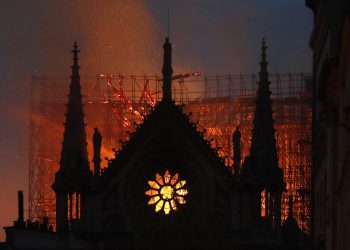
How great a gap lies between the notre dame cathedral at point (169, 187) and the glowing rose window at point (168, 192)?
4cm

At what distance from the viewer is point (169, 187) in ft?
249

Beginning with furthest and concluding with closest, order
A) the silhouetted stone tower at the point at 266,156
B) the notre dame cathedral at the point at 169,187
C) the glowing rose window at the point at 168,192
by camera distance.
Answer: the glowing rose window at the point at 168,192 < the notre dame cathedral at the point at 169,187 < the silhouetted stone tower at the point at 266,156

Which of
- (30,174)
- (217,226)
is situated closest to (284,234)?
(217,226)

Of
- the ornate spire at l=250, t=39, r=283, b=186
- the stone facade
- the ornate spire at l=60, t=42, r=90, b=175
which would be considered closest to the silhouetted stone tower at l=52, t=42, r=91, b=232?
the ornate spire at l=60, t=42, r=90, b=175

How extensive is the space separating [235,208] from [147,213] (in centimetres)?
407

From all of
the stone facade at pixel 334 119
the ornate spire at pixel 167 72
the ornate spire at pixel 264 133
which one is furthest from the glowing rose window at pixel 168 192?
the stone facade at pixel 334 119

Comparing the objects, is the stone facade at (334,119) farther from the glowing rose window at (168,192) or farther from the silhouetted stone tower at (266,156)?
the glowing rose window at (168,192)

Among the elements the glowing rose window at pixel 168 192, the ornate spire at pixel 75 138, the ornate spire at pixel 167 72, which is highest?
the ornate spire at pixel 167 72

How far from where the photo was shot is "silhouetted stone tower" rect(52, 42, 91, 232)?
240 ft

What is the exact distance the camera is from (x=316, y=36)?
175ft

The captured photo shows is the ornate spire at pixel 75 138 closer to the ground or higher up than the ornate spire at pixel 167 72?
closer to the ground

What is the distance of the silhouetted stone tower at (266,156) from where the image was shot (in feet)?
236

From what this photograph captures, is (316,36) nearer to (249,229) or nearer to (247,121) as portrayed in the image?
(249,229)

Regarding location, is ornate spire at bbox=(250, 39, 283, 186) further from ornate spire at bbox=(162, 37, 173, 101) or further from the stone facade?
the stone facade
